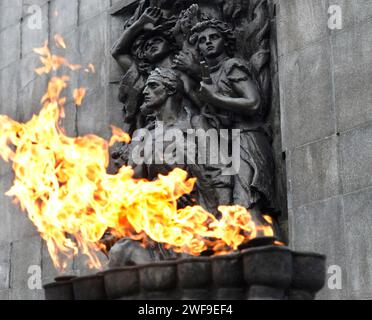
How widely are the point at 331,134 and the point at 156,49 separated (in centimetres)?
336

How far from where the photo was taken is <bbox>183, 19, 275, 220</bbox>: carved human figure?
12133 mm

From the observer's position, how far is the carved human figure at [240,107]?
1213 cm

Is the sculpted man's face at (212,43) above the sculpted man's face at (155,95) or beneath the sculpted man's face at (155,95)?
above

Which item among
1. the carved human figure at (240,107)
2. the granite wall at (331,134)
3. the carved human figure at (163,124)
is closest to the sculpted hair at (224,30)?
the carved human figure at (240,107)

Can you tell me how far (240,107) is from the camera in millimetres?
12406

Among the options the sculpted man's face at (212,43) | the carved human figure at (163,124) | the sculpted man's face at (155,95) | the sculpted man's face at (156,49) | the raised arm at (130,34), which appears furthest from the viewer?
the raised arm at (130,34)

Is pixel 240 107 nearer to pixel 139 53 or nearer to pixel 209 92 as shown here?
pixel 209 92

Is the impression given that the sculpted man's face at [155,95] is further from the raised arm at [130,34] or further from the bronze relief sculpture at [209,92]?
the raised arm at [130,34]

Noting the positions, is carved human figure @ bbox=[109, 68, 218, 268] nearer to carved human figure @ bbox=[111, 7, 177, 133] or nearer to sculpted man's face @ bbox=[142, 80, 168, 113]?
sculpted man's face @ bbox=[142, 80, 168, 113]

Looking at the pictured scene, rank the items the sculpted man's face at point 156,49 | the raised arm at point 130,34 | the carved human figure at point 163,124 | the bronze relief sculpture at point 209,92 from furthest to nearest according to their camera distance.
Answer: the raised arm at point 130,34 → the sculpted man's face at point 156,49 → the carved human figure at point 163,124 → the bronze relief sculpture at point 209,92

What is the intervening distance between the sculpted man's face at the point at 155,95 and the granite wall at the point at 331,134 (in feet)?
5.38

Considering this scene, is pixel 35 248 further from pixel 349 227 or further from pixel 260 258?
pixel 260 258

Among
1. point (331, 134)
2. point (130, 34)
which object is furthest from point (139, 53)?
point (331, 134)

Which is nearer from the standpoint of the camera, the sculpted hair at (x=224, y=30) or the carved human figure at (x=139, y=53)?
the sculpted hair at (x=224, y=30)
